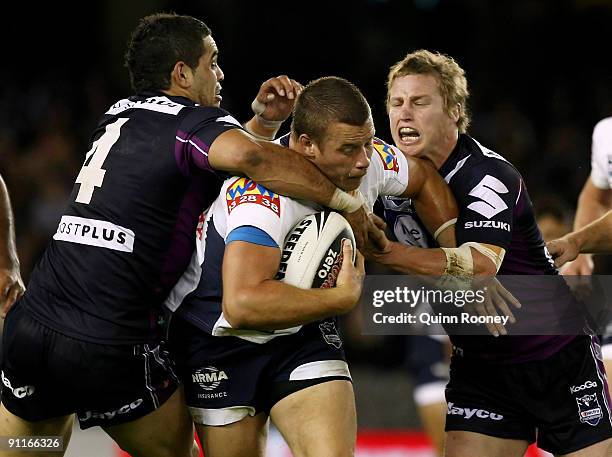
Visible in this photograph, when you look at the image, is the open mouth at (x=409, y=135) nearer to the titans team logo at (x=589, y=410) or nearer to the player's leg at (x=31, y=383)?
the titans team logo at (x=589, y=410)

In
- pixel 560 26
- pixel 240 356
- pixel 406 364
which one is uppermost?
pixel 560 26

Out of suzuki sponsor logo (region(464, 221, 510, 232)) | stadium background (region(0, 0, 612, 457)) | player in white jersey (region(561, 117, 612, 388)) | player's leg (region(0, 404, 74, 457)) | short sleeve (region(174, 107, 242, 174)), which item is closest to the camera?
short sleeve (region(174, 107, 242, 174))

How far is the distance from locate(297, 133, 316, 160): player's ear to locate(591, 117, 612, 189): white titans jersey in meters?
2.17

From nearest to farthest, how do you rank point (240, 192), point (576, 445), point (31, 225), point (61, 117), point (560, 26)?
point (240, 192)
point (576, 445)
point (31, 225)
point (61, 117)
point (560, 26)

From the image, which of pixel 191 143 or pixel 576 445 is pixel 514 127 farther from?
pixel 191 143

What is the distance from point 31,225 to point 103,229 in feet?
17.8

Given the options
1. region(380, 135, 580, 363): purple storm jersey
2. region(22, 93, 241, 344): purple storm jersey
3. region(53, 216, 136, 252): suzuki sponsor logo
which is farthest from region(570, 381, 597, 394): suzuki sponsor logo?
region(53, 216, 136, 252): suzuki sponsor logo

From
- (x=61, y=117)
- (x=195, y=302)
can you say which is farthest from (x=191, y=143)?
(x=61, y=117)

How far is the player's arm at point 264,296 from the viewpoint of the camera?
378cm

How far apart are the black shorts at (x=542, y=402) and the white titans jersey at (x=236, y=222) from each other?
1000 mm

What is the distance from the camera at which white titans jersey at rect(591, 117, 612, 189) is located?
18.6ft

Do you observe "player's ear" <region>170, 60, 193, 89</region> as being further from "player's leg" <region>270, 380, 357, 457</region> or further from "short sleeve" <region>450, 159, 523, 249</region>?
"player's leg" <region>270, 380, 357, 457</region>

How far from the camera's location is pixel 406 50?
1185cm

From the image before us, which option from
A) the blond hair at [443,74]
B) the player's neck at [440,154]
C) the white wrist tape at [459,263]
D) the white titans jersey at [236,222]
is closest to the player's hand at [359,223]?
the white titans jersey at [236,222]
